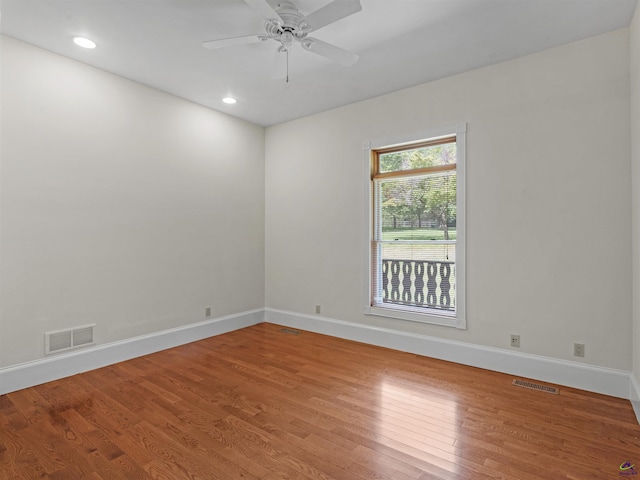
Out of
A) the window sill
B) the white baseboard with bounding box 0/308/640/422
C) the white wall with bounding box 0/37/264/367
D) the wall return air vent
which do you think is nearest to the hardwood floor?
the white baseboard with bounding box 0/308/640/422

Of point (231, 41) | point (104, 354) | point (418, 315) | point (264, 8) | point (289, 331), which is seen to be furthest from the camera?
point (289, 331)

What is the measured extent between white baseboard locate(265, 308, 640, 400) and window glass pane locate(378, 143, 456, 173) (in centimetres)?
192

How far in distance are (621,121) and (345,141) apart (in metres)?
2.68

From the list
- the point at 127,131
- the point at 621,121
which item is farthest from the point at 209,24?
the point at 621,121

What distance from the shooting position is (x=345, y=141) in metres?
4.36

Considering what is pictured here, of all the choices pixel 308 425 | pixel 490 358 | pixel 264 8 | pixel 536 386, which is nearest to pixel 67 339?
pixel 308 425

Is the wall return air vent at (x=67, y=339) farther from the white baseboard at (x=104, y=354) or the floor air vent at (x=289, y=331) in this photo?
the floor air vent at (x=289, y=331)

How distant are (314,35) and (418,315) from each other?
116 inches

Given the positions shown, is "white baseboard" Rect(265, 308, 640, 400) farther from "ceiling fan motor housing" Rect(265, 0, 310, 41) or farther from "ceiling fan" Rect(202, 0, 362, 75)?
"ceiling fan motor housing" Rect(265, 0, 310, 41)

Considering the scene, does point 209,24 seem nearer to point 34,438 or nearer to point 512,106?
point 512,106

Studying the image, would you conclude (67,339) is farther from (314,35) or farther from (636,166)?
(636,166)

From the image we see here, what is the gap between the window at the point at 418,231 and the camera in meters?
3.62

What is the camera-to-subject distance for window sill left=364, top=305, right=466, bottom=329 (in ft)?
11.6

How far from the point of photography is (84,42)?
292 centimetres
